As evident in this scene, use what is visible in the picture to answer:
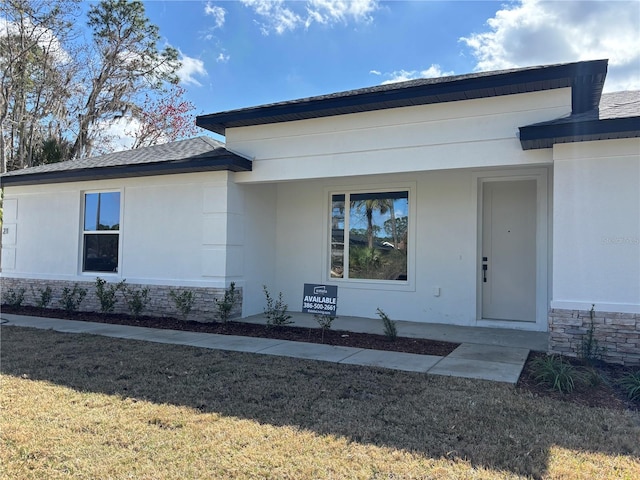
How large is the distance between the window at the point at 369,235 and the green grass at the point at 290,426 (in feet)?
14.2

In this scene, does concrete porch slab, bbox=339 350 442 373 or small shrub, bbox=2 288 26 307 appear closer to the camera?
concrete porch slab, bbox=339 350 442 373

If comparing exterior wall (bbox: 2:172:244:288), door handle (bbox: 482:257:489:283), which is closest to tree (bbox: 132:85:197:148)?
exterior wall (bbox: 2:172:244:288)

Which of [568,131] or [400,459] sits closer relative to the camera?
[400,459]

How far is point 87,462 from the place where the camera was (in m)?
3.34

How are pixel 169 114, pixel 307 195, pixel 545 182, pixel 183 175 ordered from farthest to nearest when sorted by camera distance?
pixel 169 114, pixel 307 195, pixel 183 175, pixel 545 182

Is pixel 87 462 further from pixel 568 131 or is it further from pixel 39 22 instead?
pixel 39 22

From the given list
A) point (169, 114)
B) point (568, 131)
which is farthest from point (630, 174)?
point (169, 114)

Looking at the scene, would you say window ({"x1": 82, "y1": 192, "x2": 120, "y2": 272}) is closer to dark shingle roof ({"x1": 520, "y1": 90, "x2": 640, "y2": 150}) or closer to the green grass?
the green grass

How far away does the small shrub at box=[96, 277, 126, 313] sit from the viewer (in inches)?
401

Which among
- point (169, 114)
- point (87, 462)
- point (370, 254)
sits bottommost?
point (87, 462)

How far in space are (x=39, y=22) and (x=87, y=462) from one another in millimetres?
24693

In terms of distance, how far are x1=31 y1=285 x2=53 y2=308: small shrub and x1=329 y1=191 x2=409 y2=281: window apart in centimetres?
693

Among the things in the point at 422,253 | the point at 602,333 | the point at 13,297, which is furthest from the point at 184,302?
the point at 602,333

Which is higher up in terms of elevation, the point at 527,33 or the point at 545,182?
the point at 527,33
